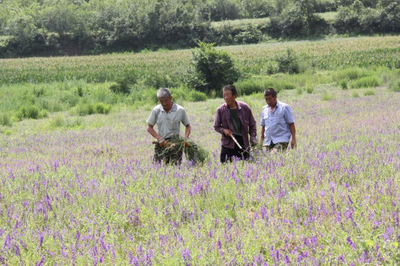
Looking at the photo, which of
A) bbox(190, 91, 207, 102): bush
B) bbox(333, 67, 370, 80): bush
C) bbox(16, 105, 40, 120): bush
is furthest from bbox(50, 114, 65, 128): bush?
bbox(333, 67, 370, 80): bush

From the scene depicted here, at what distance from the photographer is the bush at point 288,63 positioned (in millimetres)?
33625

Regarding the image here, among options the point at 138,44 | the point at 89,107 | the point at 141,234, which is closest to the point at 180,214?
the point at 141,234

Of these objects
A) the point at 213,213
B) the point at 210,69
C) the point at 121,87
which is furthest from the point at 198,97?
the point at 213,213

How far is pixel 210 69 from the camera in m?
25.9

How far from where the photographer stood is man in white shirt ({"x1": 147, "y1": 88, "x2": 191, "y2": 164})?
19.4ft

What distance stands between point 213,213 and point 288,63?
32.2 m

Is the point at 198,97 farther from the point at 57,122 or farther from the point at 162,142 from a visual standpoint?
the point at 162,142

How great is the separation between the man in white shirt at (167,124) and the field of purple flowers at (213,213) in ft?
2.37

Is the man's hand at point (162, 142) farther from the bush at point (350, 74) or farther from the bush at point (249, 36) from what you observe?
the bush at point (249, 36)

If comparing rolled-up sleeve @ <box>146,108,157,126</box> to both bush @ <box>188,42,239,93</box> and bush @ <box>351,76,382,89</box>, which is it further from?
bush @ <box>351,76,382,89</box>

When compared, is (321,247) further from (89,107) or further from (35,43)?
(35,43)

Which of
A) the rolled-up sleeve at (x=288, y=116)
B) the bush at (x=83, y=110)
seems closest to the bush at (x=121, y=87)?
the bush at (x=83, y=110)

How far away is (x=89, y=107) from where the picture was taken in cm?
1916

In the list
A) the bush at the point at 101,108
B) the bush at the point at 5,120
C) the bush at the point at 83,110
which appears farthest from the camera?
the bush at the point at 101,108
